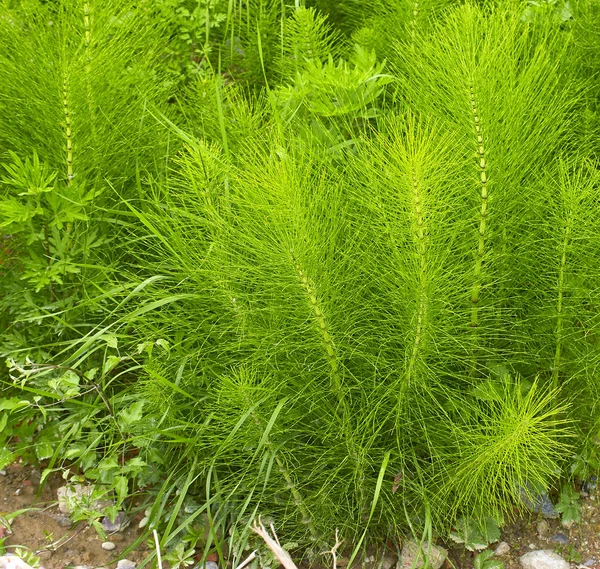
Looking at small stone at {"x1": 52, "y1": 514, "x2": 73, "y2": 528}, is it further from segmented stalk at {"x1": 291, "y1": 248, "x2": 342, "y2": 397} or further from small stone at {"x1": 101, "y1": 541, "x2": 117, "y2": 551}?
segmented stalk at {"x1": 291, "y1": 248, "x2": 342, "y2": 397}

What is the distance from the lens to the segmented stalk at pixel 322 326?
5.56 ft

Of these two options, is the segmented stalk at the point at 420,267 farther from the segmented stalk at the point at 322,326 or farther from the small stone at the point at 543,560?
the small stone at the point at 543,560

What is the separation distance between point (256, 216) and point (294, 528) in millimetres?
896

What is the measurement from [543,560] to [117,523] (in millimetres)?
1198

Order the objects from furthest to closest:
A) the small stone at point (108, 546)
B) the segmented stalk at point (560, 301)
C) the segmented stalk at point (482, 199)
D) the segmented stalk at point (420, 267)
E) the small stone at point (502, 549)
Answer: the small stone at point (108, 546) < the small stone at point (502, 549) < the segmented stalk at point (560, 301) < the segmented stalk at point (482, 199) < the segmented stalk at point (420, 267)

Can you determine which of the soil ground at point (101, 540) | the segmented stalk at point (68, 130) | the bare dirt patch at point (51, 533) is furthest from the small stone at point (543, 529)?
the segmented stalk at point (68, 130)

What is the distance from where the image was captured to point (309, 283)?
1.71 m

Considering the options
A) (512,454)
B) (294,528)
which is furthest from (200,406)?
(512,454)

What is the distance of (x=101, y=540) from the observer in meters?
2.17

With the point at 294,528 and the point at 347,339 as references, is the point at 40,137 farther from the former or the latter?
the point at 294,528

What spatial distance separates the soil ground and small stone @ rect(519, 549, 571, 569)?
0.08 feet

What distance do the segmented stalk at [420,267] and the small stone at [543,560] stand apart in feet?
2.00

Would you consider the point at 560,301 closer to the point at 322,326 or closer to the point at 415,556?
the point at 322,326

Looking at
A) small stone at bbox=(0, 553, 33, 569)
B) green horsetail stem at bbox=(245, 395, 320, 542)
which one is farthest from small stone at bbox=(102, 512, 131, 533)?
green horsetail stem at bbox=(245, 395, 320, 542)
